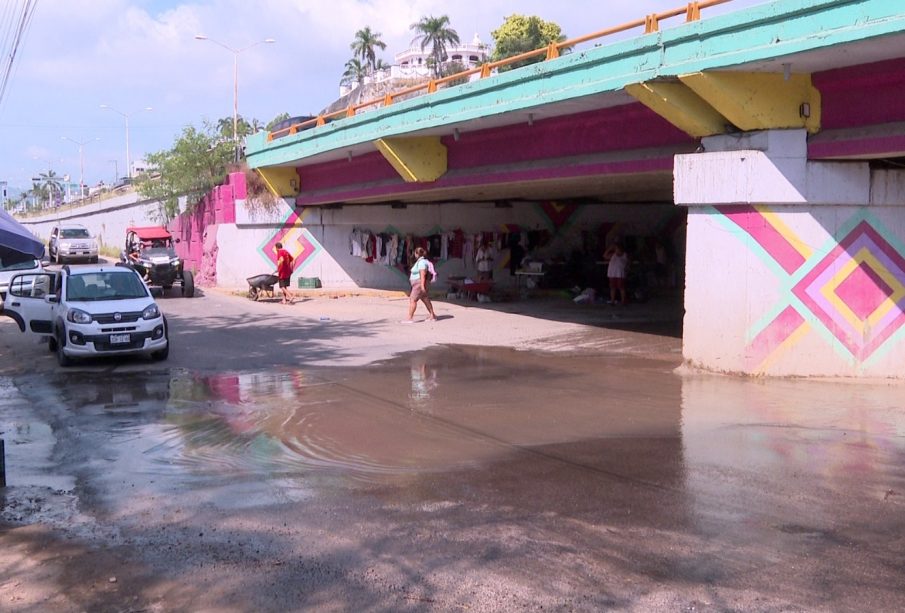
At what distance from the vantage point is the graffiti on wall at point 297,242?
95.2ft

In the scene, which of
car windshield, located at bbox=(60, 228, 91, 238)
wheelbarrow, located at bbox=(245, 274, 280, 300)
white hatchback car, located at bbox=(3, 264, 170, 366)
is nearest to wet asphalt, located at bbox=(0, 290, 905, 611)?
white hatchback car, located at bbox=(3, 264, 170, 366)

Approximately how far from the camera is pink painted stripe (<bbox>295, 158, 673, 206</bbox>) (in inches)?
596

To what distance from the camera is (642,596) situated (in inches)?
190

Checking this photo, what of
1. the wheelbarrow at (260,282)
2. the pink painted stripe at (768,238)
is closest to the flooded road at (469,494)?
the pink painted stripe at (768,238)

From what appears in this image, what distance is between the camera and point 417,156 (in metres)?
20.6

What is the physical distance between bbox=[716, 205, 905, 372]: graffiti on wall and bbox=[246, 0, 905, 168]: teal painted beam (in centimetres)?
232

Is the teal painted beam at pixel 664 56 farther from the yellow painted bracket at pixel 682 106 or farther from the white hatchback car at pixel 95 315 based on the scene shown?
the white hatchback car at pixel 95 315

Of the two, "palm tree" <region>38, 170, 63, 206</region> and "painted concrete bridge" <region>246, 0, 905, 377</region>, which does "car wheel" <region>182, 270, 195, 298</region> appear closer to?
"painted concrete bridge" <region>246, 0, 905, 377</region>

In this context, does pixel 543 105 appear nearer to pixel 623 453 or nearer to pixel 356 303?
pixel 623 453

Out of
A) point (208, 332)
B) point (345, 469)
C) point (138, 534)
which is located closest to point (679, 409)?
point (345, 469)

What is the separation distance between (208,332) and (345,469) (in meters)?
11.5

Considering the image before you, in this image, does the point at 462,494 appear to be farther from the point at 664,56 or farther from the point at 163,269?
the point at 163,269

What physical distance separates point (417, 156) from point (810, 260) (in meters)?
10.7

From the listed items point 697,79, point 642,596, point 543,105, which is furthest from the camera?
point 543,105
